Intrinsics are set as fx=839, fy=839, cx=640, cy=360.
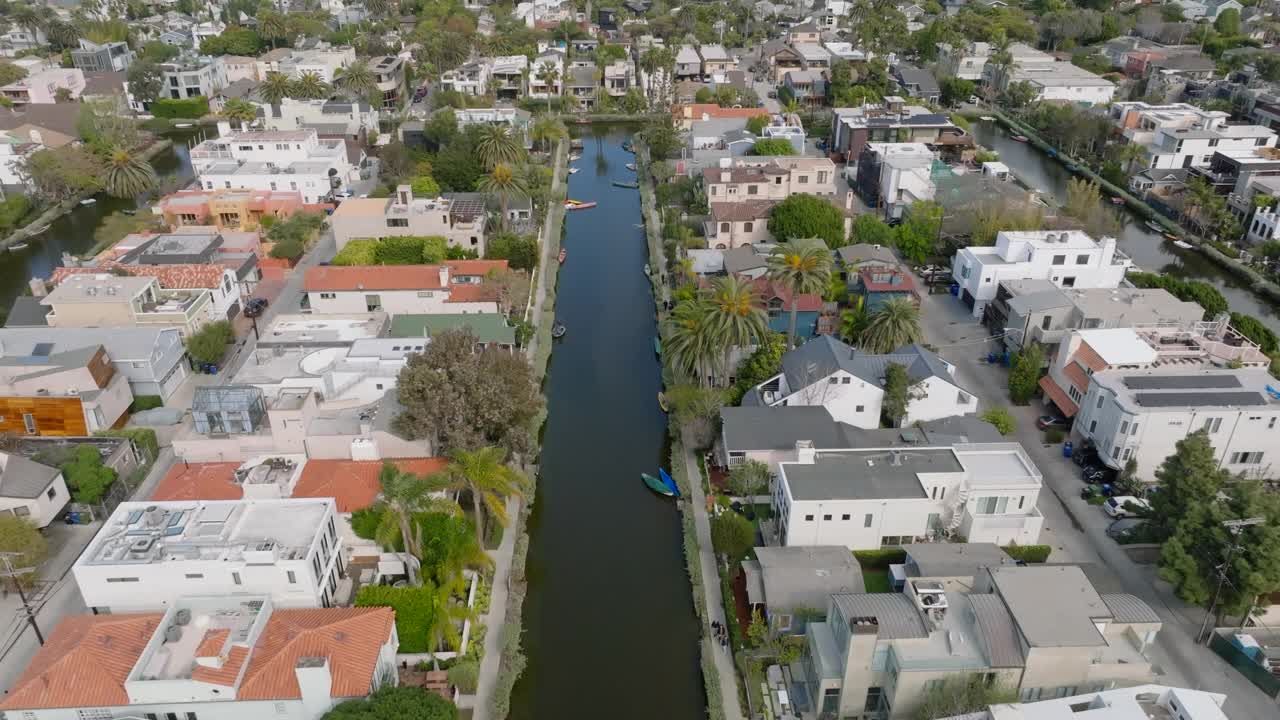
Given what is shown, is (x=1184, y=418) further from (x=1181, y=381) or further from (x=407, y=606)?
(x=407, y=606)

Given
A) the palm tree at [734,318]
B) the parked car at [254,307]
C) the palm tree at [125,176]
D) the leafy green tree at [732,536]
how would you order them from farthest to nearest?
1. the palm tree at [125,176]
2. the parked car at [254,307]
3. the palm tree at [734,318]
4. the leafy green tree at [732,536]

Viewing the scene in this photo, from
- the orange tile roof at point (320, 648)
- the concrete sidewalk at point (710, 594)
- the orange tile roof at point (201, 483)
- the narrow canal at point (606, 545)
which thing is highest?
the orange tile roof at point (320, 648)

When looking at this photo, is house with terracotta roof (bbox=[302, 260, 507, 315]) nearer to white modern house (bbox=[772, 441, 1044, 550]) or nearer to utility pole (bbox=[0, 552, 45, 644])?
utility pole (bbox=[0, 552, 45, 644])

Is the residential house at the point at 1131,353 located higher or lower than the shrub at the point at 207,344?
higher

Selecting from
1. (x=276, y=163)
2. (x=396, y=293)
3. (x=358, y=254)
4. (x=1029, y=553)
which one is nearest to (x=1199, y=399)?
(x=1029, y=553)

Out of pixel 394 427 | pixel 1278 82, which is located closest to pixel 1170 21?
pixel 1278 82

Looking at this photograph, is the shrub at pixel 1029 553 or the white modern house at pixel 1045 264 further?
the white modern house at pixel 1045 264

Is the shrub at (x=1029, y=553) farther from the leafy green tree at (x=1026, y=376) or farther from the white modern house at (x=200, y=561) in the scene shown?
the white modern house at (x=200, y=561)

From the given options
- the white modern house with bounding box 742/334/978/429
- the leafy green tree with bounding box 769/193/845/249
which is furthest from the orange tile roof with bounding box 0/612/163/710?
the leafy green tree with bounding box 769/193/845/249

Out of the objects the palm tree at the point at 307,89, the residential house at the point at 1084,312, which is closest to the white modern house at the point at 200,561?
the residential house at the point at 1084,312
